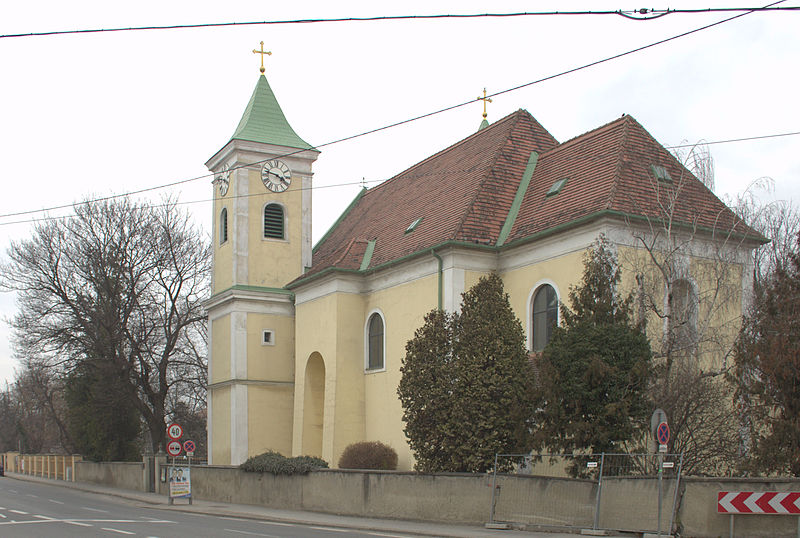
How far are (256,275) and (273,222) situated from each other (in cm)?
249

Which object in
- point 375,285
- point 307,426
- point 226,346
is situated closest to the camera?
point 375,285

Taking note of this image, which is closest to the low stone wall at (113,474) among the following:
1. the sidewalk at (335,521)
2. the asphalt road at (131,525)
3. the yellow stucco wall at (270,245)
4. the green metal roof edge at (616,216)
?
the sidewalk at (335,521)

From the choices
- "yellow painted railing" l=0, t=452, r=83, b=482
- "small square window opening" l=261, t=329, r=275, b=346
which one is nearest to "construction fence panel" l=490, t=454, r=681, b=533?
"small square window opening" l=261, t=329, r=275, b=346

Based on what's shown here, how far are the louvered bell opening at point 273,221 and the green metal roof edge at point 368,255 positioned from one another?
6.52m

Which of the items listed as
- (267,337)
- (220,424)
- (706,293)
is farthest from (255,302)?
(706,293)

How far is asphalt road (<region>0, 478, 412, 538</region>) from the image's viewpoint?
690 inches

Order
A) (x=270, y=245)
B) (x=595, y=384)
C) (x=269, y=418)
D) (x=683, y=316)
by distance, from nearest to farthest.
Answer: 1. (x=595, y=384)
2. (x=683, y=316)
3. (x=269, y=418)
4. (x=270, y=245)

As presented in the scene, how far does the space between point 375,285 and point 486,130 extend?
6.85 meters

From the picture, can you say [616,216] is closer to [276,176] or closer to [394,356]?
[394,356]

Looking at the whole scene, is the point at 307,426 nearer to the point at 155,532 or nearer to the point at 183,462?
the point at 183,462

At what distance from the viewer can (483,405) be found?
69.3 ft

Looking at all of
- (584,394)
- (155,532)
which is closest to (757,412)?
(584,394)

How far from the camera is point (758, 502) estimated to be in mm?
14781

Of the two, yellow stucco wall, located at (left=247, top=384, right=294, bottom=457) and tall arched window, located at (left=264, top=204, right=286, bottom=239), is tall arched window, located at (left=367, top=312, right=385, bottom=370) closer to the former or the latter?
yellow stucco wall, located at (left=247, top=384, right=294, bottom=457)
